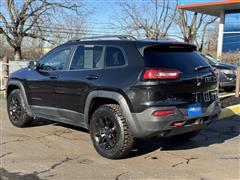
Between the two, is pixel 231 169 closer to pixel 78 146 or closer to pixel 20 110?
pixel 78 146

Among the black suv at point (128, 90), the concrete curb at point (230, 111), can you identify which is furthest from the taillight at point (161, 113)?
the concrete curb at point (230, 111)

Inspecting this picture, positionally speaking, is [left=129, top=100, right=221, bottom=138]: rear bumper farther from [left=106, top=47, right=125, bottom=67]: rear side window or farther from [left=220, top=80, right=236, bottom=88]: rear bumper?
[left=220, top=80, right=236, bottom=88]: rear bumper

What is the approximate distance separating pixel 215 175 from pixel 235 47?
66.4 feet

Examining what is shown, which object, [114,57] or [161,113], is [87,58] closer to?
[114,57]

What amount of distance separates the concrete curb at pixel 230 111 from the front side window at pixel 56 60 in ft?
13.5

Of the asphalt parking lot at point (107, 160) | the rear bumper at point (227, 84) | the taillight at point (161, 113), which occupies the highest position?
the taillight at point (161, 113)

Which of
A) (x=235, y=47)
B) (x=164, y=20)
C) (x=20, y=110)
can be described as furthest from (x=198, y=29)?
(x=20, y=110)

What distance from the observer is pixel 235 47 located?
2380 cm

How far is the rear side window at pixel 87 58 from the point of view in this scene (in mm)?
5852

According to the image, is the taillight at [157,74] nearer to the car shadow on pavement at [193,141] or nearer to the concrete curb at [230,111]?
the car shadow on pavement at [193,141]

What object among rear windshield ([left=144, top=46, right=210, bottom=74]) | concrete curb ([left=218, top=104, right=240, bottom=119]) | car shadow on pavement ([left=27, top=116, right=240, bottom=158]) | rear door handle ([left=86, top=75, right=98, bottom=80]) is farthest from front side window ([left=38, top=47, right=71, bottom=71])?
concrete curb ([left=218, top=104, right=240, bottom=119])

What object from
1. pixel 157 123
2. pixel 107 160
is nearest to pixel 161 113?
pixel 157 123

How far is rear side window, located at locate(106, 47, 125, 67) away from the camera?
550 centimetres

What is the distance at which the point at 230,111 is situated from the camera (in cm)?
906
